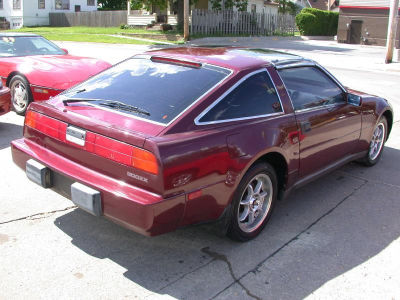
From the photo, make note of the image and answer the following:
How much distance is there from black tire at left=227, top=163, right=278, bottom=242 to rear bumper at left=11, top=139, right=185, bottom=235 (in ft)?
2.07

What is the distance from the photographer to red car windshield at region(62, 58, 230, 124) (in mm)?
3344

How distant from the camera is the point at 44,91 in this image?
702 centimetres

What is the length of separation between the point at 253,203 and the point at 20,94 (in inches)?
204

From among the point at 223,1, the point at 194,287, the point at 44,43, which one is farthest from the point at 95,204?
the point at 223,1

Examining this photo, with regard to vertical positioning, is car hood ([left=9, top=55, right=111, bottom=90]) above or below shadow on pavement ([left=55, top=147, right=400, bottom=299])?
above

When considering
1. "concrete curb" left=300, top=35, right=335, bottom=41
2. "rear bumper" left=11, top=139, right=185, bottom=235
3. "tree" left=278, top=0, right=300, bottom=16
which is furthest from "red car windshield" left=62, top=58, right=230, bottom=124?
"tree" left=278, top=0, right=300, bottom=16

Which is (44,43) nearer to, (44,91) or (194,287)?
(44,91)

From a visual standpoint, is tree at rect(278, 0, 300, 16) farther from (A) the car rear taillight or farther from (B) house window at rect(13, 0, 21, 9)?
(A) the car rear taillight

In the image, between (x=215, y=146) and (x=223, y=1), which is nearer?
(x=215, y=146)

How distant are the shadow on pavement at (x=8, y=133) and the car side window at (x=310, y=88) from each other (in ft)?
12.9

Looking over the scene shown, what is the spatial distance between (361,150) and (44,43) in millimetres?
6455

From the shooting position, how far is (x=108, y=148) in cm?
313

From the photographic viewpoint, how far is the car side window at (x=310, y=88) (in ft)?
13.8

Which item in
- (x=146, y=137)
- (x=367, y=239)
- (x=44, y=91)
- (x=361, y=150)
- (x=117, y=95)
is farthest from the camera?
(x=44, y=91)
